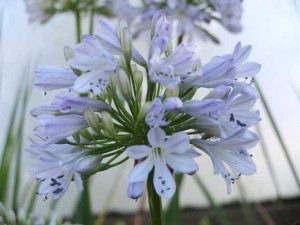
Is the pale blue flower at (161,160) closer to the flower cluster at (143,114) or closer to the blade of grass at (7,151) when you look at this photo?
the flower cluster at (143,114)

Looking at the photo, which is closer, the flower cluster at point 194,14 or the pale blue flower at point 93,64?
the pale blue flower at point 93,64

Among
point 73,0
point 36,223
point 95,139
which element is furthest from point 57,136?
point 73,0

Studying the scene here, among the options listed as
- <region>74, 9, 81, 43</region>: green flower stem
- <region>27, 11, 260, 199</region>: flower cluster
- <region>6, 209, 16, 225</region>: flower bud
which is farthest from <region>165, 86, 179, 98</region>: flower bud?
<region>74, 9, 81, 43</region>: green flower stem

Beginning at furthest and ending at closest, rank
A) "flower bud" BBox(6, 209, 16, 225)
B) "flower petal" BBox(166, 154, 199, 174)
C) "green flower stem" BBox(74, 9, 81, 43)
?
"green flower stem" BBox(74, 9, 81, 43) → "flower bud" BBox(6, 209, 16, 225) → "flower petal" BBox(166, 154, 199, 174)

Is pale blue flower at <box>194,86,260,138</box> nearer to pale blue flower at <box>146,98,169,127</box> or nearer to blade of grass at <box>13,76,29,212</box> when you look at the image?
pale blue flower at <box>146,98,169,127</box>

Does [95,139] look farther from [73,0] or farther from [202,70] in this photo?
[73,0]

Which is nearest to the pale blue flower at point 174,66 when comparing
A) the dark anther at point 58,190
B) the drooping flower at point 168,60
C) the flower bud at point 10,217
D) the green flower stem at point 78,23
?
the drooping flower at point 168,60
